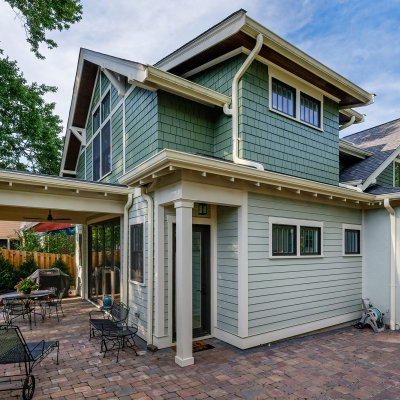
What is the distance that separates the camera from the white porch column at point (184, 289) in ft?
15.3

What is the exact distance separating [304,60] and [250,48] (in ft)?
4.08

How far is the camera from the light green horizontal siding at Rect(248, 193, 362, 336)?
5.59 metres

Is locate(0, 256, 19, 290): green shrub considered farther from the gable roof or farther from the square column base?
the gable roof

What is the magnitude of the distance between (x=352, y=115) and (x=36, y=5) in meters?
10.5

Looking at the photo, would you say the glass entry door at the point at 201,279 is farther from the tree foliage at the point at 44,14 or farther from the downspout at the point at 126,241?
the tree foliage at the point at 44,14

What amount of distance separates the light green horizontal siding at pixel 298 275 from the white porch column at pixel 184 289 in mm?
1265

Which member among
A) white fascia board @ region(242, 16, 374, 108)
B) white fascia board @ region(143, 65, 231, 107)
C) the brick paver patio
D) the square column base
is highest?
white fascia board @ region(242, 16, 374, 108)

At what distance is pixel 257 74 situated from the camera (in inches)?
251

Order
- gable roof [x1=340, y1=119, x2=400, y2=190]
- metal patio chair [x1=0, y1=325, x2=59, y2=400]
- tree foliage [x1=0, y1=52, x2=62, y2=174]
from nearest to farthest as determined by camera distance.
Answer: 1. metal patio chair [x1=0, y1=325, x2=59, y2=400]
2. gable roof [x1=340, y1=119, x2=400, y2=190]
3. tree foliage [x1=0, y1=52, x2=62, y2=174]

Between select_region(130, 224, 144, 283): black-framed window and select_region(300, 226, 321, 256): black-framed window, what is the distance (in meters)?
3.31

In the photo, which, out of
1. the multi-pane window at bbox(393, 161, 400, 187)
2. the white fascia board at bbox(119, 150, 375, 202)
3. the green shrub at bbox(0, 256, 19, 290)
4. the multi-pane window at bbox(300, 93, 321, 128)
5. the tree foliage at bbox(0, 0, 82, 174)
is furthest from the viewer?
the tree foliage at bbox(0, 0, 82, 174)

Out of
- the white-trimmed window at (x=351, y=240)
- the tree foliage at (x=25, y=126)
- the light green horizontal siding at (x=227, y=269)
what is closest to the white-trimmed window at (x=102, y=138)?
the light green horizontal siding at (x=227, y=269)

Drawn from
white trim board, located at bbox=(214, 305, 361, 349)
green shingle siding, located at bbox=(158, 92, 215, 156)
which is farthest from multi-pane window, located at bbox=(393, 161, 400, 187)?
green shingle siding, located at bbox=(158, 92, 215, 156)

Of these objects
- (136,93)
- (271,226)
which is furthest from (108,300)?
(136,93)
